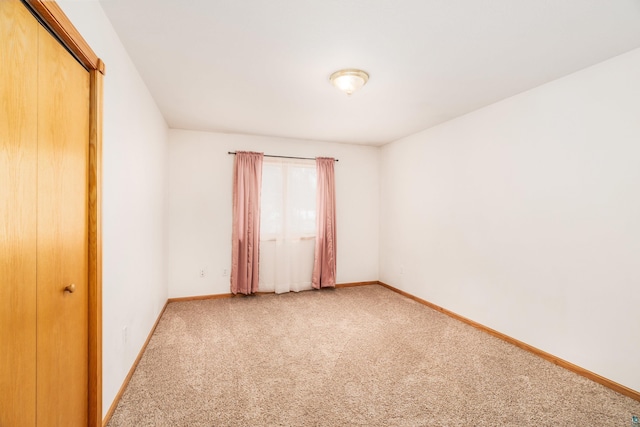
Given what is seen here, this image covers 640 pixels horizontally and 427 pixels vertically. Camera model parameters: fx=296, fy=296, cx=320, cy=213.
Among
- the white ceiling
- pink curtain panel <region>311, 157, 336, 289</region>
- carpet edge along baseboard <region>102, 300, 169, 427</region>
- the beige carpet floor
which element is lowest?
the beige carpet floor

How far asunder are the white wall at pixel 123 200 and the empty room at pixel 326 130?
0.02 m

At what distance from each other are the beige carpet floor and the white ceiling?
2.40 meters

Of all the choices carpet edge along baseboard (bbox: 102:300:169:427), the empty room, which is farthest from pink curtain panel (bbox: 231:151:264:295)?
carpet edge along baseboard (bbox: 102:300:169:427)

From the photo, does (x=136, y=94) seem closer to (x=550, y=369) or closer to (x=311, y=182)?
(x=311, y=182)

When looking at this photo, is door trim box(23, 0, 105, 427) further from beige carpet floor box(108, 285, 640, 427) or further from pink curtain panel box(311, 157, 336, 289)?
pink curtain panel box(311, 157, 336, 289)

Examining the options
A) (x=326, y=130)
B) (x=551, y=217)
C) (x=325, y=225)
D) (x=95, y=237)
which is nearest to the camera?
(x=95, y=237)

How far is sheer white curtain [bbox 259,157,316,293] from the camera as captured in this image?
4.47 metres

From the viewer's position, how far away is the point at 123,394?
2.01 meters

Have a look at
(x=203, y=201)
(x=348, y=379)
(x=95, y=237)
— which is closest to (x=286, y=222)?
(x=203, y=201)

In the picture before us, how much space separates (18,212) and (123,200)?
1.07m

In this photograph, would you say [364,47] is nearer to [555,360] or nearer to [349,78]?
[349,78]

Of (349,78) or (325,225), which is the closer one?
(349,78)

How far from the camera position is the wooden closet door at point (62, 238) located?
1.17 meters

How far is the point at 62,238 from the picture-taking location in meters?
1.32
